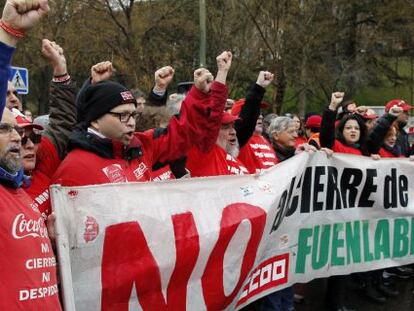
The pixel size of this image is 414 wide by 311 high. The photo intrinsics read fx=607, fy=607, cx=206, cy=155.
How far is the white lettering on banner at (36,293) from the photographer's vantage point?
228 centimetres

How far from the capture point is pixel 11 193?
2.42m

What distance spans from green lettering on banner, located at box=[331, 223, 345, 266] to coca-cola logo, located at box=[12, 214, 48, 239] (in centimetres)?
305

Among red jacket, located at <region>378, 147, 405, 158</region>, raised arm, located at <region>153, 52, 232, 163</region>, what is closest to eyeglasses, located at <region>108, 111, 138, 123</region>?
raised arm, located at <region>153, 52, 232, 163</region>

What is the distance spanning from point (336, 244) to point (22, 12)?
11.4ft

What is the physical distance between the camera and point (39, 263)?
2.38 meters

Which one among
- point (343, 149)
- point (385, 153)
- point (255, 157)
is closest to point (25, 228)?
point (255, 157)

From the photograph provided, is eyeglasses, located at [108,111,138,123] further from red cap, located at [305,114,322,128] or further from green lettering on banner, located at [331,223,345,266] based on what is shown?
red cap, located at [305,114,322,128]

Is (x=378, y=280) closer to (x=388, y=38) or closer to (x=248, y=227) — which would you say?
(x=248, y=227)

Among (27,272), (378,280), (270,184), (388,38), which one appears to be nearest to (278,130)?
(270,184)

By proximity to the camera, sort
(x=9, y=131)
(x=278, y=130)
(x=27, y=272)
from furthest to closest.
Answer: (x=278, y=130)
(x=9, y=131)
(x=27, y=272)

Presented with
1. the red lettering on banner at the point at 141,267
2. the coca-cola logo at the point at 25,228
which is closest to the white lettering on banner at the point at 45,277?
the coca-cola logo at the point at 25,228

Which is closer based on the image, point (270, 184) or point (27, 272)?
point (27, 272)

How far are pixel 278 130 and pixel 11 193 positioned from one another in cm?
326

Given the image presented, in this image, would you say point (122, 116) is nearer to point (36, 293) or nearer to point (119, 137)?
point (119, 137)
